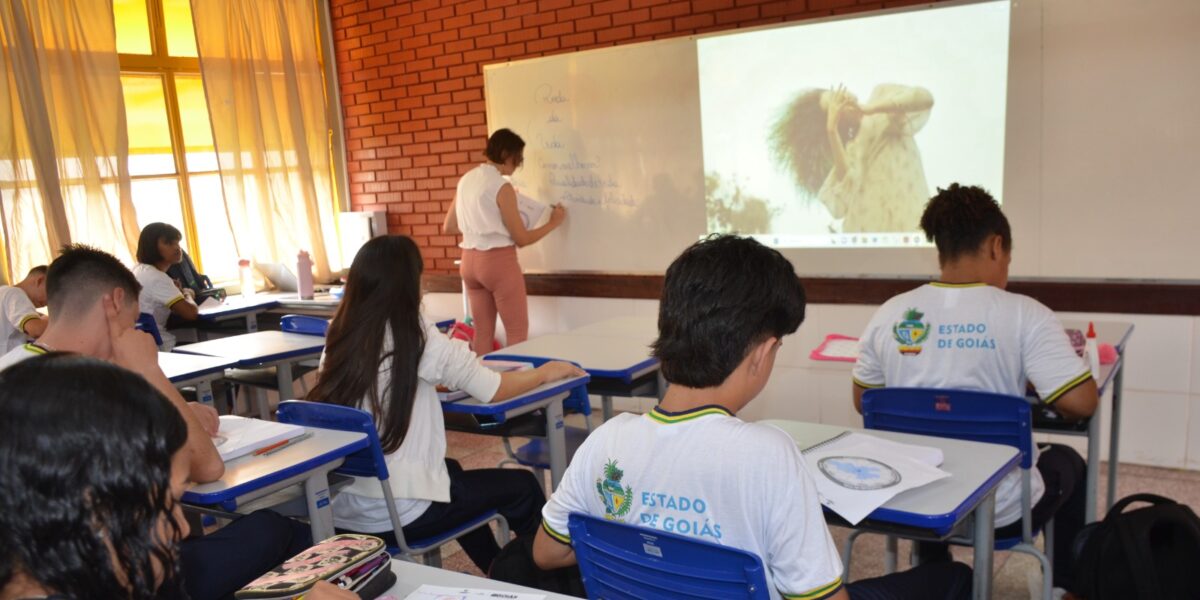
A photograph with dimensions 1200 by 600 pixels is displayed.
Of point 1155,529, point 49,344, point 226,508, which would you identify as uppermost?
point 49,344

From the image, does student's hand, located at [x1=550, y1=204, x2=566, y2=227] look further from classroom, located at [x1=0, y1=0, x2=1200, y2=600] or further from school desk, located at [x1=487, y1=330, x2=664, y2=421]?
school desk, located at [x1=487, y1=330, x2=664, y2=421]

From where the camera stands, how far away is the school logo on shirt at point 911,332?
7.42ft

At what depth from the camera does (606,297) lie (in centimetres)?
502

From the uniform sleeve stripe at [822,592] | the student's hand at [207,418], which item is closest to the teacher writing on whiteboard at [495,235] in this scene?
the student's hand at [207,418]

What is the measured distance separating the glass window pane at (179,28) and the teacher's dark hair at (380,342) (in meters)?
3.98

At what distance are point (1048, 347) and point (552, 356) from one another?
1705 mm

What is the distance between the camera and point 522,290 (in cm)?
504

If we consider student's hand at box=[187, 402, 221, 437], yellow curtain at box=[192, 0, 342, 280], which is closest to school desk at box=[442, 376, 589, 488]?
student's hand at box=[187, 402, 221, 437]

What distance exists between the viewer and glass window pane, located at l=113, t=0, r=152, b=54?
536 cm

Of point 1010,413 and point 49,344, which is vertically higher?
point 49,344

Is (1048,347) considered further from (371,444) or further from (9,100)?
(9,100)

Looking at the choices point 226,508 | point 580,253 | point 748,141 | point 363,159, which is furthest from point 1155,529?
point 363,159

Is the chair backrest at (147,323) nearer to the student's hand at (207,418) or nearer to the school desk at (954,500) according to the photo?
the student's hand at (207,418)

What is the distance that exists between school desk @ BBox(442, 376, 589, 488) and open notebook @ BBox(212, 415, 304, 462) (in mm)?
504
